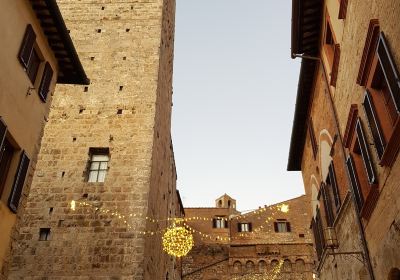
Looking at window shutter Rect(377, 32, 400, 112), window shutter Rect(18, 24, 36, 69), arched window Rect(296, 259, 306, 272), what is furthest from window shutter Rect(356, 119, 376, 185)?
arched window Rect(296, 259, 306, 272)

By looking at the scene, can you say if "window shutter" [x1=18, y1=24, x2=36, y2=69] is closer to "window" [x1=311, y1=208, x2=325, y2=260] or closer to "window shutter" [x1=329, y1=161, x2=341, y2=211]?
"window shutter" [x1=329, y1=161, x2=341, y2=211]

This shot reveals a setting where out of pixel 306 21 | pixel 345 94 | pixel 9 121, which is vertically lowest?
pixel 9 121

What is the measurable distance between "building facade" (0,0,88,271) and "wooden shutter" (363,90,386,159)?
599 cm

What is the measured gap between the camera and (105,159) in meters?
14.0

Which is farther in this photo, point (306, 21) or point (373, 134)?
point (306, 21)

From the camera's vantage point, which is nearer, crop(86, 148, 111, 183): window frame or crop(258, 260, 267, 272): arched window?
crop(86, 148, 111, 183): window frame

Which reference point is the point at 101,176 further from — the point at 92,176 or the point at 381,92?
the point at 381,92

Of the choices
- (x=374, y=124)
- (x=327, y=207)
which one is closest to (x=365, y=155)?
(x=374, y=124)

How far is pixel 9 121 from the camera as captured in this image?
7.74 metres

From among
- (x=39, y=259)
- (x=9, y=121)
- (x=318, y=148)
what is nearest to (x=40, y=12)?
(x=9, y=121)

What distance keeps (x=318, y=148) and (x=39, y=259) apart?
27.1 ft

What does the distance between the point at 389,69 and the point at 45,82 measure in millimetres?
6953

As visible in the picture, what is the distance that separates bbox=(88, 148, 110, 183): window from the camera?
13633 mm

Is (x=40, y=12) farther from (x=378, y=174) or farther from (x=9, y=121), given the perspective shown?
(x=378, y=174)
